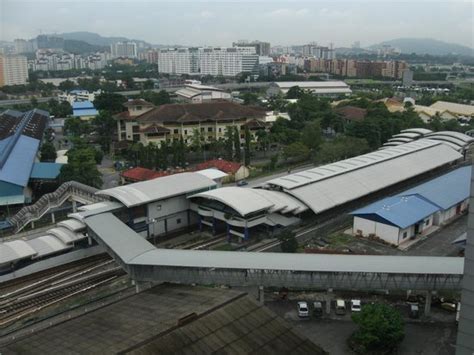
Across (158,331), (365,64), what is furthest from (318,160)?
(365,64)

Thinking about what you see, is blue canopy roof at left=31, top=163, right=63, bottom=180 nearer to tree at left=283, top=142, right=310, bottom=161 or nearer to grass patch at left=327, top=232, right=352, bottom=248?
tree at left=283, top=142, right=310, bottom=161

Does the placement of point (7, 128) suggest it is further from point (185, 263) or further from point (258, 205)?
point (185, 263)

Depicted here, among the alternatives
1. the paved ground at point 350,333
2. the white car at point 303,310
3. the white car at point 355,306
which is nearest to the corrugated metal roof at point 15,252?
the paved ground at point 350,333

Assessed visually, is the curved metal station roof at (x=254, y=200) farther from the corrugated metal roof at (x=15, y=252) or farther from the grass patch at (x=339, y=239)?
the corrugated metal roof at (x=15, y=252)

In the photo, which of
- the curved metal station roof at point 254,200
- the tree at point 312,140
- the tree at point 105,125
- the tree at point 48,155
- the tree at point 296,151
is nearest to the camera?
the curved metal station roof at point 254,200

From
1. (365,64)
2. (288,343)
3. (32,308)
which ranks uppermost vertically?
(365,64)

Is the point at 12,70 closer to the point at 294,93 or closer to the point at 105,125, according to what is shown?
the point at 294,93
